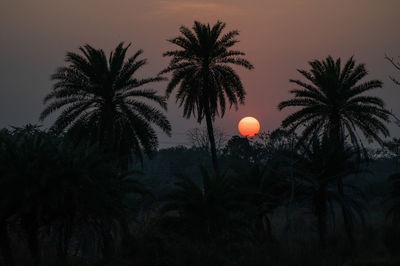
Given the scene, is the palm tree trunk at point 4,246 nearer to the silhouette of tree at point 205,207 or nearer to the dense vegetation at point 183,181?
the dense vegetation at point 183,181

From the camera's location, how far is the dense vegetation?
77.0 feet

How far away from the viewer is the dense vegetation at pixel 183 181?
23.5m

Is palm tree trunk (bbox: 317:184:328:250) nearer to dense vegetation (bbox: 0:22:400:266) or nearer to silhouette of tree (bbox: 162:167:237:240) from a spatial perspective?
dense vegetation (bbox: 0:22:400:266)

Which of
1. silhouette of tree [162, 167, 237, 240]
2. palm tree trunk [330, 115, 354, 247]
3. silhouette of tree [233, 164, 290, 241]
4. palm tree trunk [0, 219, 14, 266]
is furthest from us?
silhouette of tree [233, 164, 290, 241]

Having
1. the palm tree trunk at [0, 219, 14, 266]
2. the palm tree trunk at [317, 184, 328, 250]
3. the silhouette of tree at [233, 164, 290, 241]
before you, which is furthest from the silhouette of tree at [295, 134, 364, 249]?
the palm tree trunk at [0, 219, 14, 266]

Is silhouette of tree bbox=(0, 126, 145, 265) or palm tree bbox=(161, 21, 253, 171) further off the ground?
palm tree bbox=(161, 21, 253, 171)

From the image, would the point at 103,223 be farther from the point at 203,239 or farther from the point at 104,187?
the point at 203,239

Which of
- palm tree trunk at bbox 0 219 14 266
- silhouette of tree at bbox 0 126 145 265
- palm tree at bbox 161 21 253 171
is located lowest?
palm tree trunk at bbox 0 219 14 266

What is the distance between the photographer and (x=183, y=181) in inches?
1341

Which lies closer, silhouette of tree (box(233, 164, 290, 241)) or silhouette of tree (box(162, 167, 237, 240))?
silhouette of tree (box(162, 167, 237, 240))

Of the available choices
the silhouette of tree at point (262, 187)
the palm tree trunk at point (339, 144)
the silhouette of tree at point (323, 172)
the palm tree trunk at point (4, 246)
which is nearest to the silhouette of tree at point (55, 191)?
the palm tree trunk at point (4, 246)

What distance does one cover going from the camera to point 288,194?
125ft

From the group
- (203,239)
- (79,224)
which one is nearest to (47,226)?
(79,224)

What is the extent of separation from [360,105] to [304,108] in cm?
383
